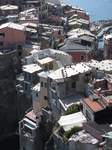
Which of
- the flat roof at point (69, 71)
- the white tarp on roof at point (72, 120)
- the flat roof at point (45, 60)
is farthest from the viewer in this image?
the flat roof at point (45, 60)

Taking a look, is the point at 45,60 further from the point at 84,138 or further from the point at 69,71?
the point at 84,138

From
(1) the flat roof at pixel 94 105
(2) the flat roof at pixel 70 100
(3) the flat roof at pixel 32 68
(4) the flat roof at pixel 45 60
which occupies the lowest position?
(2) the flat roof at pixel 70 100

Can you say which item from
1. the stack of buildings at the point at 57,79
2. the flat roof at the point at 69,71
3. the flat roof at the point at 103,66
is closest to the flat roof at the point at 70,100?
the stack of buildings at the point at 57,79

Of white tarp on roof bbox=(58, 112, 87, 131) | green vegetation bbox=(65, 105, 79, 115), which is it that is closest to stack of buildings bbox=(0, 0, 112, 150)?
white tarp on roof bbox=(58, 112, 87, 131)

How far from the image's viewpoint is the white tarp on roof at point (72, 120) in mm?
24628

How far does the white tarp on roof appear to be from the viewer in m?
24.6

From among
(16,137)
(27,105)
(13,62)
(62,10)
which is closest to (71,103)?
(27,105)

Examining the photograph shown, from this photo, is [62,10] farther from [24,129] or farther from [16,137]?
[24,129]

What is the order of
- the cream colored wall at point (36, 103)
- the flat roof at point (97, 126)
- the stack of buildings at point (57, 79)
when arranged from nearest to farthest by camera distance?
the flat roof at point (97, 126) < the stack of buildings at point (57, 79) < the cream colored wall at point (36, 103)

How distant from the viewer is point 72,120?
2522 centimetres

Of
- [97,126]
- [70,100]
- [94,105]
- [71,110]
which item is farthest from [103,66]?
[97,126]

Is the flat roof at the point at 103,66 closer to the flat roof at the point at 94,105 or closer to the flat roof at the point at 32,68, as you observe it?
the flat roof at the point at 94,105

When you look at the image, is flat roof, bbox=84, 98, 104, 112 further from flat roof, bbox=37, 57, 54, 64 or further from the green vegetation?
flat roof, bbox=37, 57, 54, 64

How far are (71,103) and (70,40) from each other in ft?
60.3
